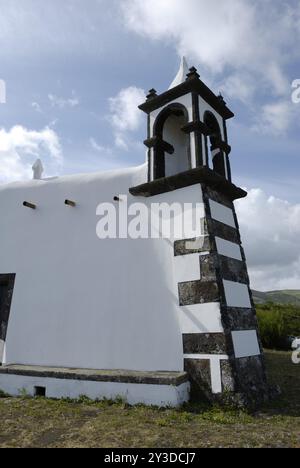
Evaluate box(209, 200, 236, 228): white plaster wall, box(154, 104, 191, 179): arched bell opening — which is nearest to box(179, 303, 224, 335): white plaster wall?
box(209, 200, 236, 228): white plaster wall

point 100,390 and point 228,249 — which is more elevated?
point 228,249

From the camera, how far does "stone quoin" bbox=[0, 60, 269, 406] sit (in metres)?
5.17

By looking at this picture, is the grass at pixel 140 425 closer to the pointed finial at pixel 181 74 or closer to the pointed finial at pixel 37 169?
the pointed finial at pixel 37 169

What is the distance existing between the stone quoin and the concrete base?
0.02 m

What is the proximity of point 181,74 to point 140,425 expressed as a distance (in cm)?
663

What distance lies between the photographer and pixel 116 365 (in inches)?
227

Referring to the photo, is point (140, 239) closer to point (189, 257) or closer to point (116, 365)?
point (189, 257)

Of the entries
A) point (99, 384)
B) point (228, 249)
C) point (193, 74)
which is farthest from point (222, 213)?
point (99, 384)

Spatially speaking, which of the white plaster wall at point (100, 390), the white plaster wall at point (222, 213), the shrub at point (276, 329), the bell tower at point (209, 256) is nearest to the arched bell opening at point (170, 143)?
the bell tower at point (209, 256)

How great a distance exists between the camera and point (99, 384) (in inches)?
209

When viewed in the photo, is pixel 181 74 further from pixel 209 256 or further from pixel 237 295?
pixel 237 295

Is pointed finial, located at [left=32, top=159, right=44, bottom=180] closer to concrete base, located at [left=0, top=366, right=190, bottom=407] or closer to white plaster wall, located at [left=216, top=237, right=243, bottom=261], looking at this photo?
concrete base, located at [left=0, top=366, right=190, bottom=407]
